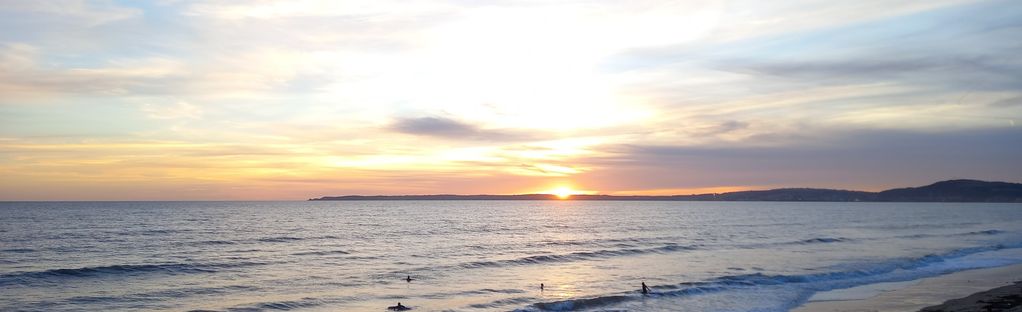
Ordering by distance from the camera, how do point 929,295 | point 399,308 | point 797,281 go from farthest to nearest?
point 797,281, point 929,295, point 399,308

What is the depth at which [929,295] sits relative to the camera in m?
33.1

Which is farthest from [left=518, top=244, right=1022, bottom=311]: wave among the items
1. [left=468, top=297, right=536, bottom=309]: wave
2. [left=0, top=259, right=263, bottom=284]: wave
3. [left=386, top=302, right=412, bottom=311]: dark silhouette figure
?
[left=0, top=259, right=263, bottom=284]: wave

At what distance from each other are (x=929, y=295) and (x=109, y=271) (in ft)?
134

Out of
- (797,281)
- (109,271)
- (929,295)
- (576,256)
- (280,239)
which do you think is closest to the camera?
(929,295)

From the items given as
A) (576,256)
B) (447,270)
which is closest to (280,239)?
(447,270)

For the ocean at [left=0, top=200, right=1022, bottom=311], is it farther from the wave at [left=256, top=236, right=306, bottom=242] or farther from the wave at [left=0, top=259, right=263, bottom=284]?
the wave at [left=256, top=236, right=306, bottom=242]

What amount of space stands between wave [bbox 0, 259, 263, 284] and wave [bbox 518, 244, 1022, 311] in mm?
21009

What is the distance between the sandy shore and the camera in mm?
28984

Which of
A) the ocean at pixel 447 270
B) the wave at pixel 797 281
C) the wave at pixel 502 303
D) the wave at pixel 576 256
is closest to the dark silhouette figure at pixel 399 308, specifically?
the ocean at pixel 447 270

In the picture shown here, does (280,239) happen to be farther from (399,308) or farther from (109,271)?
(399,308)

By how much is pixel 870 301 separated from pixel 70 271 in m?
39.0

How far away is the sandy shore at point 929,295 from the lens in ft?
95.1

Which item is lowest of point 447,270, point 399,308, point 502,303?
point 502,303

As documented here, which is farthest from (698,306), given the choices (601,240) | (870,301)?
(601,240)
